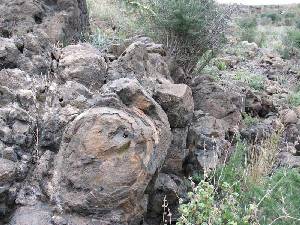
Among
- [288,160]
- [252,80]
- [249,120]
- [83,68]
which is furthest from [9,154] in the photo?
[252,80]

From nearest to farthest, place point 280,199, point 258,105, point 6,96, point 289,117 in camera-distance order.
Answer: point 280,199 < point 6,96 < point 289,117 < point 258,105

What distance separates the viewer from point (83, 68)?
4793 mm

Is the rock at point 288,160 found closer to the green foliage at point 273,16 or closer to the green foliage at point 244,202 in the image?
the green foliage at point 244,202

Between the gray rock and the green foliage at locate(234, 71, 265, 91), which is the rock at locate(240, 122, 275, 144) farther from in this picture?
the gray rock

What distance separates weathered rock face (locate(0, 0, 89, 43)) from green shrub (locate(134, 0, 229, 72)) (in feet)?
4.21

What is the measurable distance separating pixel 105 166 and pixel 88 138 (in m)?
0.24

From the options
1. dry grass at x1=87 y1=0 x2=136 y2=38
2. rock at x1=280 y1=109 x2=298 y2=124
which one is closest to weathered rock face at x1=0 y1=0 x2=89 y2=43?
dry grass at x1=87 y1=0 x2=136 y2=38

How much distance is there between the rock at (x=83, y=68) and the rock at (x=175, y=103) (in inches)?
24.3

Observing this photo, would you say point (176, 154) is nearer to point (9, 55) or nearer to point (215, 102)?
point (9, 55)

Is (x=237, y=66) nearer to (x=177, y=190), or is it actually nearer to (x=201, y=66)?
(x=201, y=66)

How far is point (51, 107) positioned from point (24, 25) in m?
2.71

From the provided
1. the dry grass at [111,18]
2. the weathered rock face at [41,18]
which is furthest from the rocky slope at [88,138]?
the dry grass at [111,18]

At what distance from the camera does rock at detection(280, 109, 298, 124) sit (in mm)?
7699

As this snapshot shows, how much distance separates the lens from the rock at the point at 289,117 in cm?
770
